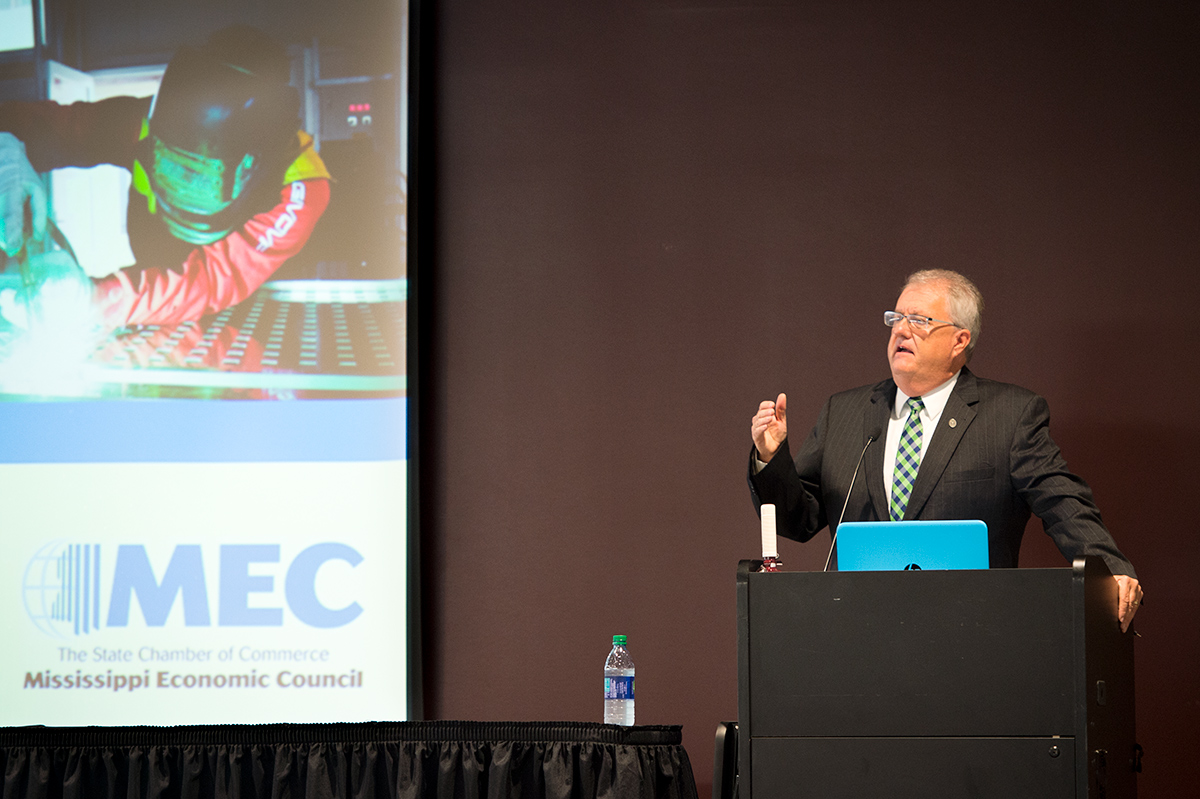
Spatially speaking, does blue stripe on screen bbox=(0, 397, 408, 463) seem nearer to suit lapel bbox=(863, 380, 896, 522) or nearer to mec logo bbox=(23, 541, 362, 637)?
mec logo bbox=(23, 541, 362, 637)

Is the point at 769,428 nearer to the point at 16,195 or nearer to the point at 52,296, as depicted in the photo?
the point at 52,296

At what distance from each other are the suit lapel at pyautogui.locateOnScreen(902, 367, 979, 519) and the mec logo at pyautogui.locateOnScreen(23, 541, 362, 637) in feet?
5.83

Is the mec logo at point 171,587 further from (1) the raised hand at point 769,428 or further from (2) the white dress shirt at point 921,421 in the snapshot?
(2) the white dress shirt at point 921,421

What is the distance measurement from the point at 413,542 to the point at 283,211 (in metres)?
1.14

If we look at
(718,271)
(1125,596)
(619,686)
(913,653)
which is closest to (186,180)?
(718,271)

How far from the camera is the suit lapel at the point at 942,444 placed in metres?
2.48

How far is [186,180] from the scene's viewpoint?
3.63 metres

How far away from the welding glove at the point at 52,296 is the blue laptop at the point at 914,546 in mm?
2681

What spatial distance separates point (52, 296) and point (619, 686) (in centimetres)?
217

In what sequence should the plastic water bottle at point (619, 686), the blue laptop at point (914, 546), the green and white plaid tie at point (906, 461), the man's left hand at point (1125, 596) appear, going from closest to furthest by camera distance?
1. the blue laptop at point (914, 546)
2. the man's left hand at point (1125, 596)
3. the green and white plaid tie at point (906, 461)
4. the plastic water bottle at point (619, 686)

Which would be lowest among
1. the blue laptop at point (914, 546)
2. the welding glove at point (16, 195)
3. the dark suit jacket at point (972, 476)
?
the blue laptop at point (914, 546)

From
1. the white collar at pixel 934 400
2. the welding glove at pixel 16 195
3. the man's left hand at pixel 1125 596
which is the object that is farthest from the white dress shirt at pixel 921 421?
the welding glove at pixel 16 195

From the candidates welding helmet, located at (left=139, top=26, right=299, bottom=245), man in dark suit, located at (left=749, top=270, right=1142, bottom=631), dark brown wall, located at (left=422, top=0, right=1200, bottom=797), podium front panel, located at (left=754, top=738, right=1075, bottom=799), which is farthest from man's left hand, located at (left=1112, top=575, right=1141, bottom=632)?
welding helmet, located at (left=139, top=26, right=299, bottom=245)

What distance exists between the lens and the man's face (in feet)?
8.57
